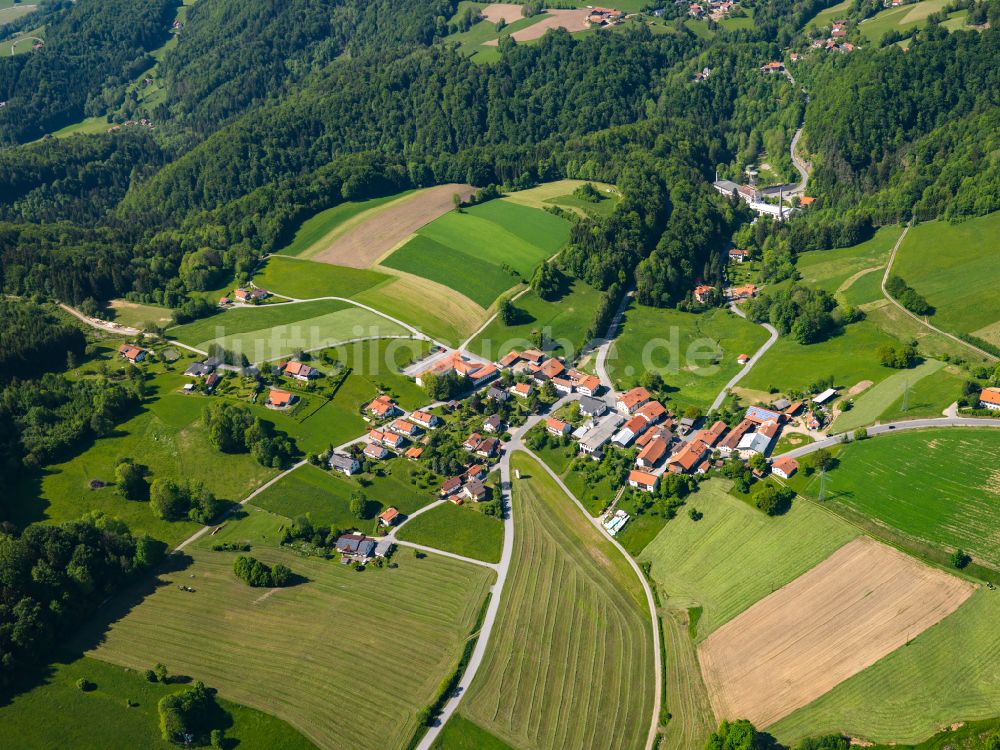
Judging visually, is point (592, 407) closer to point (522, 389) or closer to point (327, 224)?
point (522, 389)

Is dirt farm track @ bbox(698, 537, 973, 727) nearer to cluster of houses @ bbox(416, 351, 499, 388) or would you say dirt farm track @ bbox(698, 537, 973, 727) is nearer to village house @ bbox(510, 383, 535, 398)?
village house @ bbox(510, 383, 535, 398)

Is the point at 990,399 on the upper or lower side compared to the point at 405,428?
upper

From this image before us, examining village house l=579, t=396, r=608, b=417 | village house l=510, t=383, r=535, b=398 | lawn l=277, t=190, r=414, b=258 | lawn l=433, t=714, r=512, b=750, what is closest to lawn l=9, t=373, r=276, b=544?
village house l=510, t=383, r=535, b=398

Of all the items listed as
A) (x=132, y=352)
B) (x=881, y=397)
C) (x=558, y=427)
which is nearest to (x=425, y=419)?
(x=558, y=427)

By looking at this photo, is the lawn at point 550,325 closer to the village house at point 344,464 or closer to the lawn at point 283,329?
the lawn at point 283,329

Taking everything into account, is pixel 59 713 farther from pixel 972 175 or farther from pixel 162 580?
pixel 972 175

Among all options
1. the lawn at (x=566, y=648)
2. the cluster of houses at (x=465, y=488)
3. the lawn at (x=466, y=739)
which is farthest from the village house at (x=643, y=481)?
the lawn at (x=466, y=739)
